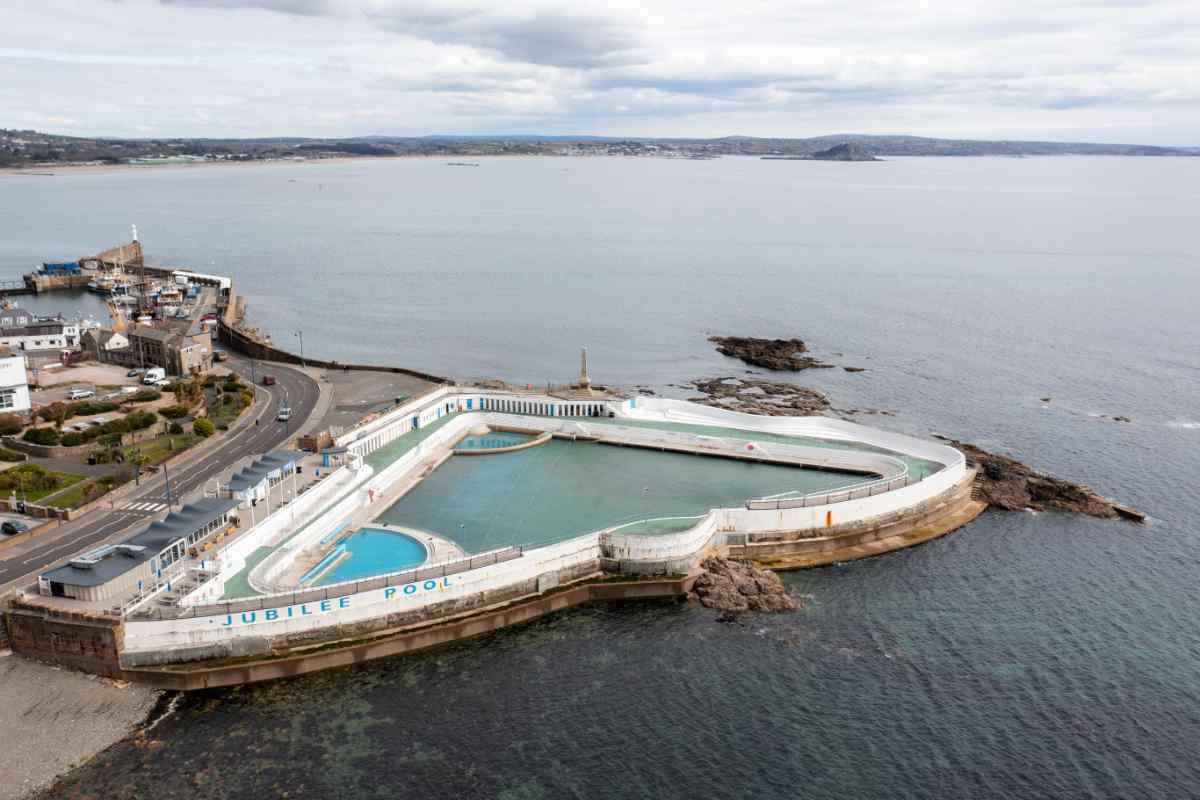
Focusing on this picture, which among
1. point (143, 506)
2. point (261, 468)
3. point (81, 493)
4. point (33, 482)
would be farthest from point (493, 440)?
point (33, 482)

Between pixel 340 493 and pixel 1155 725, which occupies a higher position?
pixel 340 493

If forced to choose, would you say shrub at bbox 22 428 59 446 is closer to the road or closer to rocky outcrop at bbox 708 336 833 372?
the road

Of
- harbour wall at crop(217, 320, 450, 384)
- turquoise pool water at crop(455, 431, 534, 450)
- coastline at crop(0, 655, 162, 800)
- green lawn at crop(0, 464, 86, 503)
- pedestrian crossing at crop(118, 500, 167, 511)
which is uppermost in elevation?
harbour wall at crop(217, 320, 450, 384)

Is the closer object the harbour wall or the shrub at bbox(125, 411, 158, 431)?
the shrub at bbox(125, 411, 158, 431)

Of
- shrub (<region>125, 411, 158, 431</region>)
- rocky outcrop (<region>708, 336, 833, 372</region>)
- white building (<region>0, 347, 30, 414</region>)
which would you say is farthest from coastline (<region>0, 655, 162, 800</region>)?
rocky outcrop (<region>708, 336, 833, 372</region>)

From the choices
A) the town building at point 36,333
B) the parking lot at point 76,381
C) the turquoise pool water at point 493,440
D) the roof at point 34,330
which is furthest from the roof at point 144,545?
the roof at point 34,330

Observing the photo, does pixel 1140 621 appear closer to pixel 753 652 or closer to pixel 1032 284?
pixel 753 652

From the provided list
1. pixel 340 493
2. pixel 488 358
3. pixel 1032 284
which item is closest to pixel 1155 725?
pixel 340 493

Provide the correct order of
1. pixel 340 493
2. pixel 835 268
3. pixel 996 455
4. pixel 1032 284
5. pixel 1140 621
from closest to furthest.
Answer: pixel 1140 621
pixel 340 493
pixel 996 455
pixel 1032 284
pixel 835 268
